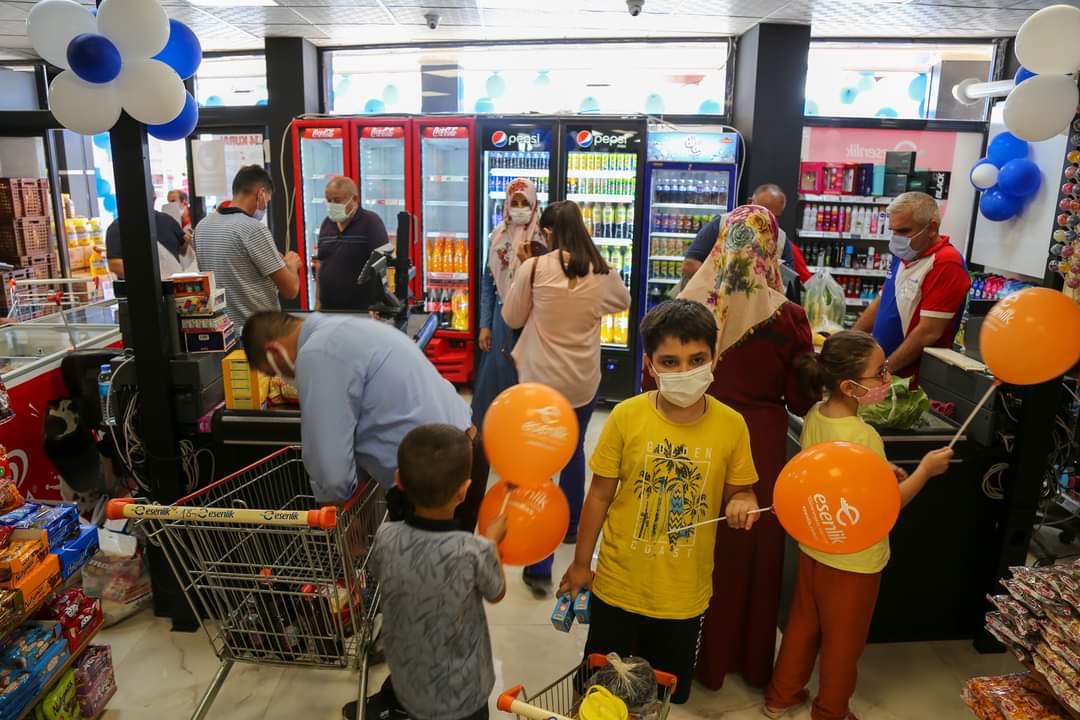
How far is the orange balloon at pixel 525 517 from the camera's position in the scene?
78.4 inches

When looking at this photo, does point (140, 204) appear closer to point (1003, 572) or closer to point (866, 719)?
point (866, 719)

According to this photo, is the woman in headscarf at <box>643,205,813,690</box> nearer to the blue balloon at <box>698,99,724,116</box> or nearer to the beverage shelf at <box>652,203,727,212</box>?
the beverage shelf at <box>652,203,727,212</box>

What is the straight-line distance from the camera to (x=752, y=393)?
2.59 meters

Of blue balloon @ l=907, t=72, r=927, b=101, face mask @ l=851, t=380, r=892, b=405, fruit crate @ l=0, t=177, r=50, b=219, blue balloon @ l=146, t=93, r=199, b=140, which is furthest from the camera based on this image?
fruit crate @ l=0, t=177, r=50, b=219

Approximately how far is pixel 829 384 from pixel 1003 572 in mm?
1429

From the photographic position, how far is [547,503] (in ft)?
6.67

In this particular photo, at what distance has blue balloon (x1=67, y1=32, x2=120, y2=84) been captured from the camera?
262 centimetres

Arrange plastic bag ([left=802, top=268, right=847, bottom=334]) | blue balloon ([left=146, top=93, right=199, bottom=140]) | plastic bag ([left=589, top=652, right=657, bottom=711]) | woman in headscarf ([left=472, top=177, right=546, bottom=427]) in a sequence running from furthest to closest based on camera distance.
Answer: plastic bag ([left=802, top=268, right=847, bottom=334]), woman in headscarf ([left=472, top=177, right=546, bottom=427]), blue balloon ([left=146, top=93, right=199, bottom=140]), plastic bag ([left=589, top=652, right=657, bottom=711])

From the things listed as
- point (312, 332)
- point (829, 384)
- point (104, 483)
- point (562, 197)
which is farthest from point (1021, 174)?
point (104, 483)

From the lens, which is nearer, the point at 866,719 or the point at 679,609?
the point at 679,609

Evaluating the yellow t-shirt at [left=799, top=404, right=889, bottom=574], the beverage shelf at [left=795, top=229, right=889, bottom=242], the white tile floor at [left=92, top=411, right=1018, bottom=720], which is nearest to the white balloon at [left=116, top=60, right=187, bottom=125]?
the white tile floor at [left=92, top=411, right=1018, bottom=720]

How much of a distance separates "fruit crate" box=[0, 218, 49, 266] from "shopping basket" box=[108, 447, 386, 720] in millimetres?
7651

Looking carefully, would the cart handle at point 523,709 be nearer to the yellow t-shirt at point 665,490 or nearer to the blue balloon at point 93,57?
the yellow t-shirt at point 665,490

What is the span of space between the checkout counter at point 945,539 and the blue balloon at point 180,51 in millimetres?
3019
